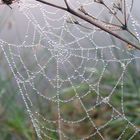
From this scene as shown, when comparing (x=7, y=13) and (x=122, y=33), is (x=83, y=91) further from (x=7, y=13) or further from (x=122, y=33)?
(x=7, y=13)

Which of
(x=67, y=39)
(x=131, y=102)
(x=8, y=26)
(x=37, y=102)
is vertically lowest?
(x=131, y=102)

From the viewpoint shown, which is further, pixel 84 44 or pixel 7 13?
pixel 7 13

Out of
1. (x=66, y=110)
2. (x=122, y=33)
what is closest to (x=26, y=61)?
(x=66, y=110)

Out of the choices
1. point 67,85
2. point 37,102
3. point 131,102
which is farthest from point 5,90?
point 131,102

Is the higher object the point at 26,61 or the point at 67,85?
the point at 26,61

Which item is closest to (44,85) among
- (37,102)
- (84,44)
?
(37,102)

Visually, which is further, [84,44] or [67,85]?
[67,85]

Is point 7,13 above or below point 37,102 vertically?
above

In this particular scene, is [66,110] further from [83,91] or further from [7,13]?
[7,13]
